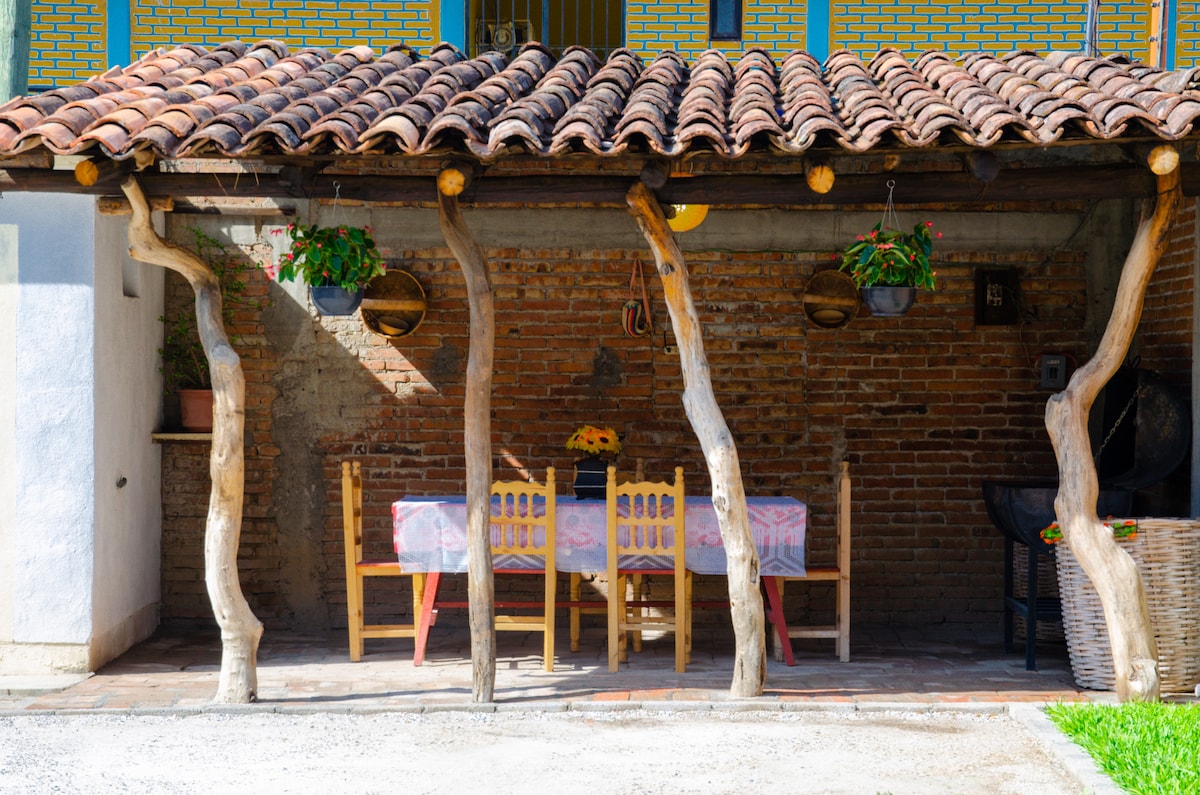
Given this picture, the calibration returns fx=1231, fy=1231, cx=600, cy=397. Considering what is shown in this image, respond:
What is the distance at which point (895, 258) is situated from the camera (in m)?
6.84

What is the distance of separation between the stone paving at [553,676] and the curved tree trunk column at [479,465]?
269 millimetres

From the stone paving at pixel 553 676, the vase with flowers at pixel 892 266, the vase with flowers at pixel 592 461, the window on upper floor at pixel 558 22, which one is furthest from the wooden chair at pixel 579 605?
the window on upper floor at pixel 558 22

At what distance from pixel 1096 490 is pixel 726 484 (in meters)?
1.96

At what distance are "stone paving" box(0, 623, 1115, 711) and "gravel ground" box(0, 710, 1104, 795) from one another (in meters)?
0.19

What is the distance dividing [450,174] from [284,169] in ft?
3.16

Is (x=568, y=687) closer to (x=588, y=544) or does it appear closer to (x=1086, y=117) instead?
(x=588, y=544)

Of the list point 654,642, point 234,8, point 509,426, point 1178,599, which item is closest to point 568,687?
point 654,642

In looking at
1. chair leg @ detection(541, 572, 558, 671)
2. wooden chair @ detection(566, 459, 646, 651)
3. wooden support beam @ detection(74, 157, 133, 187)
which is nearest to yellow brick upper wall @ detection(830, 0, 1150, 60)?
wooden chair @ detection(566, 459, 646, 651)

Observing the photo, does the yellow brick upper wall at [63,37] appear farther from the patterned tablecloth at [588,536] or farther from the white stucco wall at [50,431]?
the patterned tablecloth at [588,536]

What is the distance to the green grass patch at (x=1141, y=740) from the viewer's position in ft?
16.3

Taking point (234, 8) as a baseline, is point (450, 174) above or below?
below

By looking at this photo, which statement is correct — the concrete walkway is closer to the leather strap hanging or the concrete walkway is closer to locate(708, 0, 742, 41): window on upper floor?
the leather strap hanging

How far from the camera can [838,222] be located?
343 inches

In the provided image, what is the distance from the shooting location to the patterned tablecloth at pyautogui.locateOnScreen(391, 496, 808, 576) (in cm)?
750
